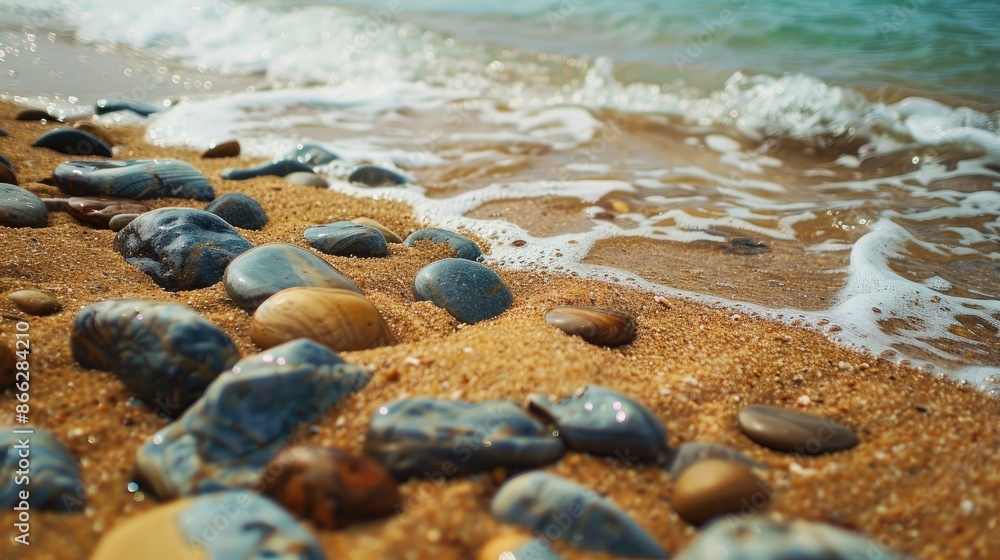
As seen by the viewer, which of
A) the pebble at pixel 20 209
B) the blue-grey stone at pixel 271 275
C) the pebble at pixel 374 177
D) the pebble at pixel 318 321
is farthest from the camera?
the pebble at pixel 374 177

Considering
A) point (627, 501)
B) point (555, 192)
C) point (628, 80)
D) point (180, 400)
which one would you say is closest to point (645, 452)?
point (627, 501)

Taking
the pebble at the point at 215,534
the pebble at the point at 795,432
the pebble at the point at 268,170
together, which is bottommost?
the pebble at the point at 795,432

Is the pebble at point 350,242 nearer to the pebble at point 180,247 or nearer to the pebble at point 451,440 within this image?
the pebble at point 180,247

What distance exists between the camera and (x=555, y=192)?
14.2ft

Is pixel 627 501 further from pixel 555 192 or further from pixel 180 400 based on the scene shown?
pixel 555 192

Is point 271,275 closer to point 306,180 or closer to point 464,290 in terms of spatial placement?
point 464,290

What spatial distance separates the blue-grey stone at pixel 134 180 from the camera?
3162 millimetres

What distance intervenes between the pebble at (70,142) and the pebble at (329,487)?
142 inches

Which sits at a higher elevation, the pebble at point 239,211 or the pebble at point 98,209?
the pebble at point 98,209

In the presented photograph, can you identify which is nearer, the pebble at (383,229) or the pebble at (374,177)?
the pebble at (383,229)


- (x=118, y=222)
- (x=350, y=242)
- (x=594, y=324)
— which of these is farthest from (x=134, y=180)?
(x=594, y=324)

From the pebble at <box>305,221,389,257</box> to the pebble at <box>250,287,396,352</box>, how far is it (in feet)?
2.70

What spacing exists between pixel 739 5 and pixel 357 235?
806cm

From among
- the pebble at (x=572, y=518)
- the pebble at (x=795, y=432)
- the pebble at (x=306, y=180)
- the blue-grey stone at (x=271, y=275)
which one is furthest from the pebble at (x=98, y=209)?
the pebble at (x=795, y=432)
